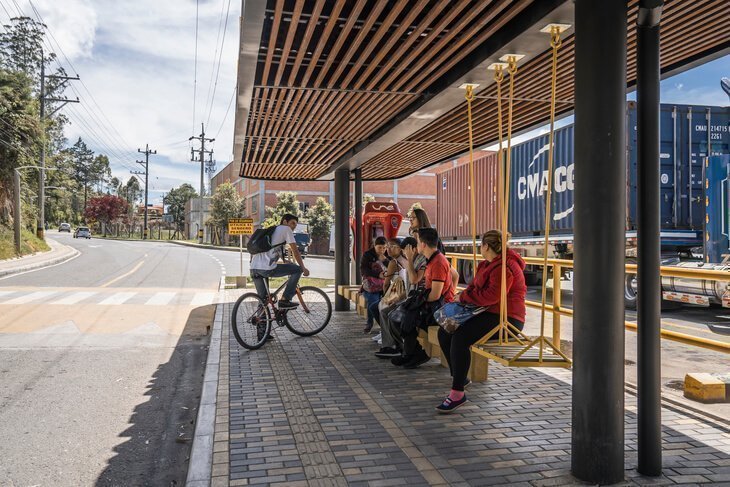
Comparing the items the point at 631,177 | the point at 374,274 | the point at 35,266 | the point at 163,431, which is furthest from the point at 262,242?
the point at 35,266

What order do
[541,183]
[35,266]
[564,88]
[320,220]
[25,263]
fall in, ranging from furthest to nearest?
[320,220], [25,263], [35,266], [541,183], [564,88]

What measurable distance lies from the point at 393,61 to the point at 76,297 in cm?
1174

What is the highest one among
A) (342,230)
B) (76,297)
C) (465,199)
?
(465,199)

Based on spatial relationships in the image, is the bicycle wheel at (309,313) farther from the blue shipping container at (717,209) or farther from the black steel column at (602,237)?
the blue shipping container at (717,209)

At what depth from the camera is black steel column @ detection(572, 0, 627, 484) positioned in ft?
11.5

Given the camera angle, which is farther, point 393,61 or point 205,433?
point 393,61

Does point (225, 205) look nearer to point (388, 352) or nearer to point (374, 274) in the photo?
point (374, 274)

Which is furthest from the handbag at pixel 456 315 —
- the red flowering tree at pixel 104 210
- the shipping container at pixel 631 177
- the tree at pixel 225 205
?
the red flowering tree at pixel 104 210

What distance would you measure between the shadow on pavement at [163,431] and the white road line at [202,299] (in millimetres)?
6168

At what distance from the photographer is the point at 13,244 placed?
31.5 meters

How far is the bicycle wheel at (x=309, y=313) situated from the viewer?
9.04 m

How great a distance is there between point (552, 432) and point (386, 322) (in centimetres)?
297

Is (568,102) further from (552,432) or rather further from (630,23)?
(552,432)

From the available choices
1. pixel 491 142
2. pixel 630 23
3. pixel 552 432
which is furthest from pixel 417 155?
pixel 552 432
